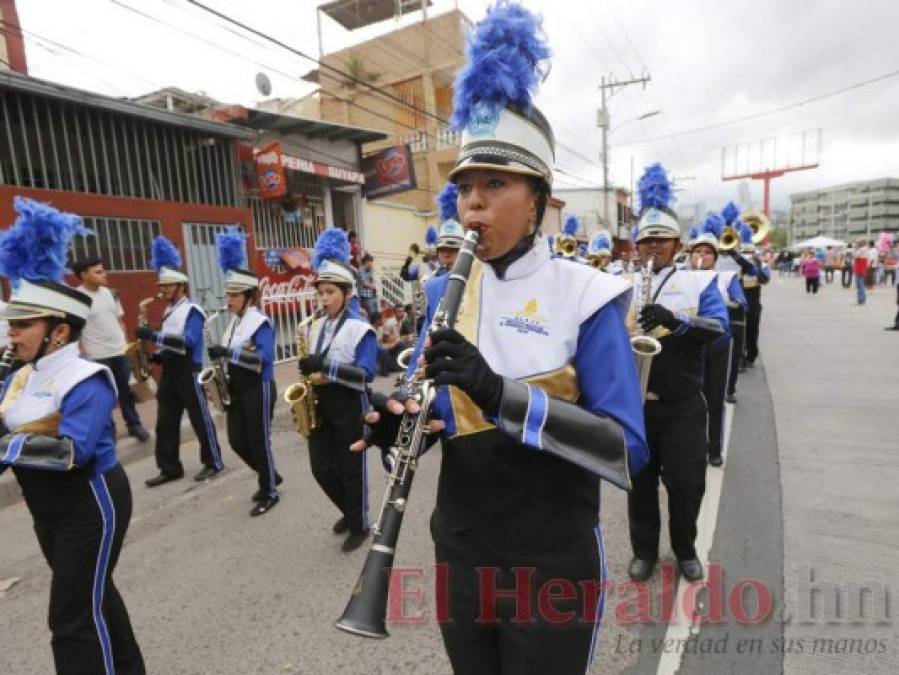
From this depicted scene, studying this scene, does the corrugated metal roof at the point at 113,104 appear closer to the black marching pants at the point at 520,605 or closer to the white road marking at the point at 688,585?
the black marching pants at the point at 520,605

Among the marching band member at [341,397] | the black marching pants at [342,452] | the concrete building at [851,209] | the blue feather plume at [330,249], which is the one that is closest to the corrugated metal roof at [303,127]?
the blue feather plume at [330,249]

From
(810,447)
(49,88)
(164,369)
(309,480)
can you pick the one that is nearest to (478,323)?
(309,480)

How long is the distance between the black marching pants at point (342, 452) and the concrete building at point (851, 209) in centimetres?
14157

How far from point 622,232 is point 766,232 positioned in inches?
1416

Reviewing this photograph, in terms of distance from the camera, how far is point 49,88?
814cm

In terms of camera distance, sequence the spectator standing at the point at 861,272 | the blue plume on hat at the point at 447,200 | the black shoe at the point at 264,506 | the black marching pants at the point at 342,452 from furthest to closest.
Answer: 1. the spectator standing at the point at 861,272
2. the black shoe at the point at 264,506
3. the black marching pants at the point at 342,452
4. the blue plume on hat at the point at 447,200

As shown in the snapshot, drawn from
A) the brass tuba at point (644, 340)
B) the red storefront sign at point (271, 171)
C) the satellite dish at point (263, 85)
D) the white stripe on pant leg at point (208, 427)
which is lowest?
the white stripe on pant leg at point (208, 427)

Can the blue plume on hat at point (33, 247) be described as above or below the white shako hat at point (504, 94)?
below

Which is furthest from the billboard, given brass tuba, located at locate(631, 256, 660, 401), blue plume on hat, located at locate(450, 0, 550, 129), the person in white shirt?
blue plume on hat, located at locate(450, 0, 550, 129)

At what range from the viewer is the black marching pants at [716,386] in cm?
539

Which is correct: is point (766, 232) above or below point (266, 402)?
above

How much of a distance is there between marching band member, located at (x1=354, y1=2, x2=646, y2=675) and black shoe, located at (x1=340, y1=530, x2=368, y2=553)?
2.58 metres

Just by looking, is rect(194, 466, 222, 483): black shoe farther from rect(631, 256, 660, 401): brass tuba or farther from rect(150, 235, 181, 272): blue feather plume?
rect(631, 256, 660, 401): brass tuba

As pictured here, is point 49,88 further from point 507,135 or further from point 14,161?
point 507,135
